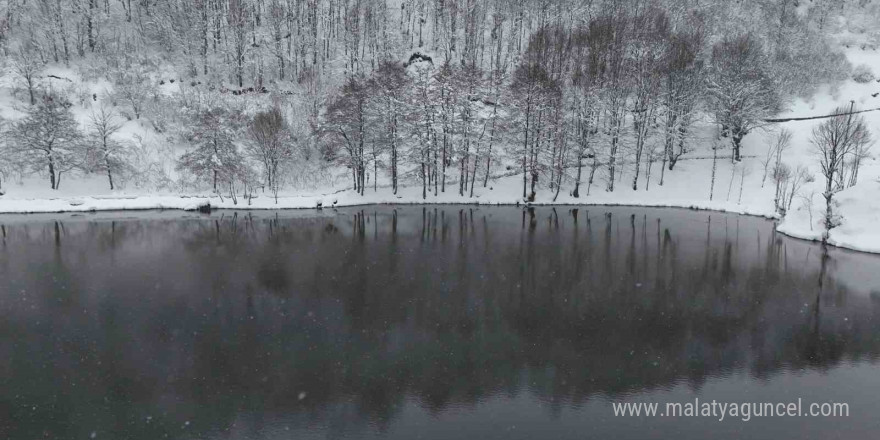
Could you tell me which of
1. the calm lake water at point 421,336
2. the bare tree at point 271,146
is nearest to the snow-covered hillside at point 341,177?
the bare tree at point 271,146

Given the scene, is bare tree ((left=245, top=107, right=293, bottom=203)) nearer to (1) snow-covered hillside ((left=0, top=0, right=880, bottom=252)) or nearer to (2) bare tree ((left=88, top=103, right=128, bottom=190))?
(1) snow-covered hillside ((left=0, top=0, right=880, bottom=252))

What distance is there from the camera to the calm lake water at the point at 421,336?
16922 mm

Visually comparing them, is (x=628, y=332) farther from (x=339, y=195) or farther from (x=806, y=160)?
(x=806, y=160)

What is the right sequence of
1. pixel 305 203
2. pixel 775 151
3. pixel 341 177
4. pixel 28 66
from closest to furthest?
pixel 305 203 < pixel 775 151 < pixel 28 66 < pixel 341 177

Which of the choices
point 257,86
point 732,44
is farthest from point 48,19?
point 732,44

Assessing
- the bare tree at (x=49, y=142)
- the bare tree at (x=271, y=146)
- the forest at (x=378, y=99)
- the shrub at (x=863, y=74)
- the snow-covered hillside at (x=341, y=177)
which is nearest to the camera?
the snow-covered hillside at (x=341, y=177)

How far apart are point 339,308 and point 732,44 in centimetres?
7325

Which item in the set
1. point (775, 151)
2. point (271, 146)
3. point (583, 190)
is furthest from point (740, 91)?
point (271, 146)

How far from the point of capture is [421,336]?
76.0 ft

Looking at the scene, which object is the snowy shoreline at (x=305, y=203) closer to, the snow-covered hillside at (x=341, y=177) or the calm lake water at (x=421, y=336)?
the snow-covered hillside at (x=341, y=177)

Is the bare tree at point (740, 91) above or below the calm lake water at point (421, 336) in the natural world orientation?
above

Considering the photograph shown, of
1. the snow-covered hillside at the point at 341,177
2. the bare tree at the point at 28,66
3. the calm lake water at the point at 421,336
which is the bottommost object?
the calm lake water at the point at 421,336

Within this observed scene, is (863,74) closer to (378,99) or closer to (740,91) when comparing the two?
(740,91)

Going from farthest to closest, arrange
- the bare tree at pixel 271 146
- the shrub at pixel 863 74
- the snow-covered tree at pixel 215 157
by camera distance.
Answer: the shrub at pixel 863 74
the bare tree at pixel 271 146
the snow-covered tree at pixel 215 157
